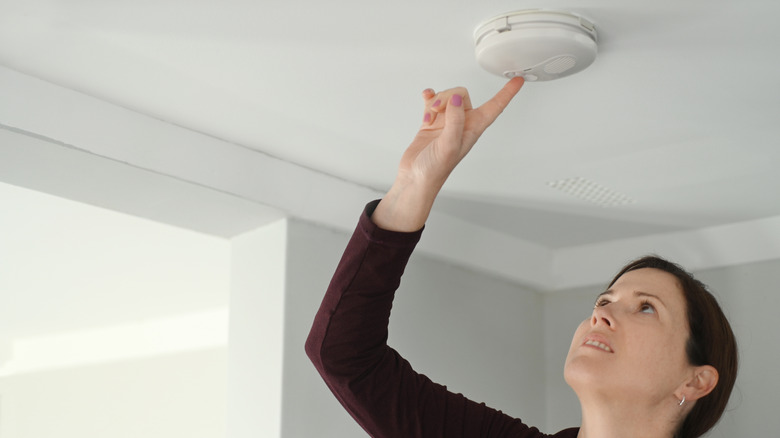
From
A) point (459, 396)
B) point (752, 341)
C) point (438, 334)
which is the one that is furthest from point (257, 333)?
point (752, 341)

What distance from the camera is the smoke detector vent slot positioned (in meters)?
2.69

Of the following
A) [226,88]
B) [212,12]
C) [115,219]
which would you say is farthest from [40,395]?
[212,12]

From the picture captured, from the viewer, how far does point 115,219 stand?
366 cm

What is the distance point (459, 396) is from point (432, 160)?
0.58 metres

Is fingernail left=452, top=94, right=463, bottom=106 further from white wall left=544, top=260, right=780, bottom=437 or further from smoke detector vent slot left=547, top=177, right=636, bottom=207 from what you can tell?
white wall left=544, top=260, right=780, bottom=437

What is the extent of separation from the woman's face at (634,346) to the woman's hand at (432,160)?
0.40 m

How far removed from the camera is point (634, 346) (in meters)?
1.63

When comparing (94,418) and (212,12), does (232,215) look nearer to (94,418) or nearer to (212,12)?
(212,12)

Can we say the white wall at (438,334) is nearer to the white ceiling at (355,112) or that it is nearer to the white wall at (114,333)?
the white ceiling at (355,112)

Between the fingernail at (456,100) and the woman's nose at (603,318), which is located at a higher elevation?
the fingernail at (456,100)

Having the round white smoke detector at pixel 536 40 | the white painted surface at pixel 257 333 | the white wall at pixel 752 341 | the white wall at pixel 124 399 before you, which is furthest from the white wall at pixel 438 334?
the white wall at pixel 124 399

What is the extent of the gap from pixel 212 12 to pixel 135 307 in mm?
3077

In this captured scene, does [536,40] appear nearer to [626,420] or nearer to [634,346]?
[634,346]

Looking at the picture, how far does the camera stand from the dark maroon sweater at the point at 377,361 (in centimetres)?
151
